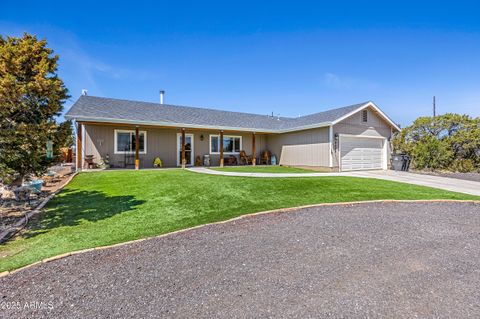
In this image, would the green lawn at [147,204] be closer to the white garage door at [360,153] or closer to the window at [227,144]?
the white garage door at [360,153]

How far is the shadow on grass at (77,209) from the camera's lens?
484 centimetres

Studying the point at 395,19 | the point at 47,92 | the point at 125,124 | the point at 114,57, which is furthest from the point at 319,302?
the point at 114,57

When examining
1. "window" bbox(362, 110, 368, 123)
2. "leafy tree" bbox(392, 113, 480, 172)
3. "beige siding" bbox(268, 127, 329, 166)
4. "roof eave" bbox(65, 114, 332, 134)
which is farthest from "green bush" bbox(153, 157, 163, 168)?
"leafy tree" bbox(392, 113, 480, 172)

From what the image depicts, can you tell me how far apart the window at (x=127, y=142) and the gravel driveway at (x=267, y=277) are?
11558mm

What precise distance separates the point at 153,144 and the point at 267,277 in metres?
13.5

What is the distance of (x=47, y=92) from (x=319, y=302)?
6.90m

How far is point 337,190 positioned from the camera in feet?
25.4

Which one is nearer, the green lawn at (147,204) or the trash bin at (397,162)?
the green lawn at (147,204)

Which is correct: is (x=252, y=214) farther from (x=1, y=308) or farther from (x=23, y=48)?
(x=23, y=48)

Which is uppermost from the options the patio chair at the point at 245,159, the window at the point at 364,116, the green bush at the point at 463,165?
the window at the point at 364,116

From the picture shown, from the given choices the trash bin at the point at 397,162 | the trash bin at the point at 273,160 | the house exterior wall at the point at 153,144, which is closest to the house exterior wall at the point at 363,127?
the trash bin at the point at 397,162

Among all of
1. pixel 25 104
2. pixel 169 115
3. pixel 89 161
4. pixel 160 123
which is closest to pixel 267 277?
pixel 25 104

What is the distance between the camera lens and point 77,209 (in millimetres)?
5887

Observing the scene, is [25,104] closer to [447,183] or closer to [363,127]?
[447,183]
